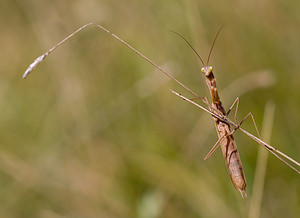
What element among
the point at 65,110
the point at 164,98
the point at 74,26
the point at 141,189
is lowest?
the point at 141,189

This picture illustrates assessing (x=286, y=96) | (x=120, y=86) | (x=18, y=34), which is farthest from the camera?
(x=18, y=34)

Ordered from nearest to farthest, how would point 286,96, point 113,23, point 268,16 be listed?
point 286,96
point 268,16
point 113,23

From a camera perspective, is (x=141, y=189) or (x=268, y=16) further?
(x=268, y=16)

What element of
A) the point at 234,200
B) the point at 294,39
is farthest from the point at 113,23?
the point at 234,200

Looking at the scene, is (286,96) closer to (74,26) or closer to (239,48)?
(239,48)

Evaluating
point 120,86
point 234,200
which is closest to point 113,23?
point 120,86

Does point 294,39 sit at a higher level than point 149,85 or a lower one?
higher
